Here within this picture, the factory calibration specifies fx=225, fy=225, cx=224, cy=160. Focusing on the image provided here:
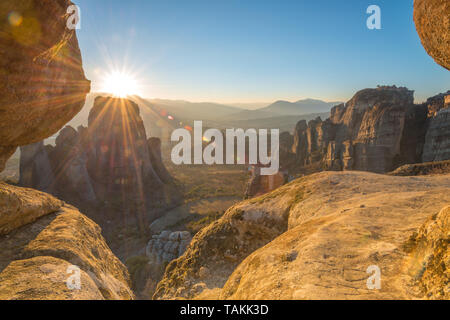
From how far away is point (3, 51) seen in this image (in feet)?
12.6

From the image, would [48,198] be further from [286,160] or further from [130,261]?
[286,160]

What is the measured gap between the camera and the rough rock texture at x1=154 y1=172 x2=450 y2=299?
323 cm

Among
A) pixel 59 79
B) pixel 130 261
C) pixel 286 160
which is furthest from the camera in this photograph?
pixel 286 160

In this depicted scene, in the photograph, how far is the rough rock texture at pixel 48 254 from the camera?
3.86m

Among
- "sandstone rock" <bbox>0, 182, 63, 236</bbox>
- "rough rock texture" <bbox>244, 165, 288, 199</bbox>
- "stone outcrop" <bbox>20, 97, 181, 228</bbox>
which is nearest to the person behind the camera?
"sandstone rock" <bbox>0, 182, 63, 236</bbox>

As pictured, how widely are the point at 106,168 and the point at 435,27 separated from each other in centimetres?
3261

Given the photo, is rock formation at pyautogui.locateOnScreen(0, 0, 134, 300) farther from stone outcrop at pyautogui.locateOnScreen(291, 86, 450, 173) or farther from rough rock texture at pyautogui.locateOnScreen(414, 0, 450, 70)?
stone outcrop at pyautogui.locateOnScreen(291, 86, 450, 173)

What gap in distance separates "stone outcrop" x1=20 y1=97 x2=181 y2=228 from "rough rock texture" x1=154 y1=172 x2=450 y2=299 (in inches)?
749

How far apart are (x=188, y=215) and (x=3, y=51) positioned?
975 inches

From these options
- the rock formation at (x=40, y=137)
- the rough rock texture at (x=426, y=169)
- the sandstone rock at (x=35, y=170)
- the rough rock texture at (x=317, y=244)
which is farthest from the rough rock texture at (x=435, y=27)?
the sandstone rock at (x=35, y=170)

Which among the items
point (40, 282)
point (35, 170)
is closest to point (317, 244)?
point (40, 282)

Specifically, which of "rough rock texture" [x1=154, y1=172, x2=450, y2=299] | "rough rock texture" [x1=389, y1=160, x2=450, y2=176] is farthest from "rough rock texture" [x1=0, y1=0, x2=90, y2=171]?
"rough rock texture" [x1=389, y1=160, x2=450, y2=176]

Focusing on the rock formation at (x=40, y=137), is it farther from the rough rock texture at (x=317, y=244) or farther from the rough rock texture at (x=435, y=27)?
the rough rock texture at (x=435, y=27)
